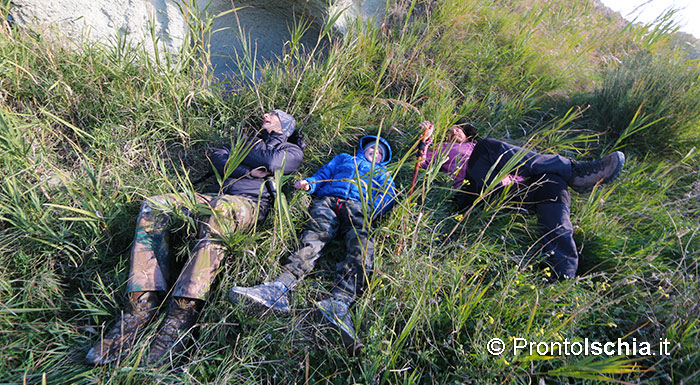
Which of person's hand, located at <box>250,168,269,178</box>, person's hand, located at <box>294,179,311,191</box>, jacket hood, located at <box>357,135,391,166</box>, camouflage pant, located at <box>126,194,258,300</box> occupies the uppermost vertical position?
jacket hood, located at <box>357,135,391,166</box>

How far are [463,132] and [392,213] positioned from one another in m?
1.33

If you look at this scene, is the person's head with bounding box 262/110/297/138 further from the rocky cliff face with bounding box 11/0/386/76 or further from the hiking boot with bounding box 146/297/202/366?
the hiking boot with bounding box 146/297/202/366

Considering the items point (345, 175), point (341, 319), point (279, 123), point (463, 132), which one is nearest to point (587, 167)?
point (463, 132)

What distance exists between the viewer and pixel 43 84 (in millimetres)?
2451

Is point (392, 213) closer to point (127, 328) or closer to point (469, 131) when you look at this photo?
point (469, 131)

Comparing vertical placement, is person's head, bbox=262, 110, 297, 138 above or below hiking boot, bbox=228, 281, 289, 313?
above

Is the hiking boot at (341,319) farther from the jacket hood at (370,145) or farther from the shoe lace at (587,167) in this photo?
the shoe lace at (587,167)

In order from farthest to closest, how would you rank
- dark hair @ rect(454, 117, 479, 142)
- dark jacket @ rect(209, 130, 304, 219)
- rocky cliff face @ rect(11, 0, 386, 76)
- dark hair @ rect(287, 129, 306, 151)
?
dark hair @ rect(454, 117, 479, 142) < dark hair @ rect(287, 129, 306, 151) < rocky cliff face @ rect(11, 0, 386, 76) < dark jacket @ rect(209, 130, 304, 219)

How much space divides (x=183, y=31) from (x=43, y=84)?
4.13 feet

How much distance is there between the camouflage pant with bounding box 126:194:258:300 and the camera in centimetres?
178

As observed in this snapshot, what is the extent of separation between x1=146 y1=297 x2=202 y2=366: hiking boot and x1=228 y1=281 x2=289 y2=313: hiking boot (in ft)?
0.77

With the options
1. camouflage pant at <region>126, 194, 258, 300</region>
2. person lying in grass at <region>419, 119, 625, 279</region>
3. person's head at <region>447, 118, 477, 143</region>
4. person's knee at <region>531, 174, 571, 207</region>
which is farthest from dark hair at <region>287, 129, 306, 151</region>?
person's knee at <region>531, 174, 571, 207</region>

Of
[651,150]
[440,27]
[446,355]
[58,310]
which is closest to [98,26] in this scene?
[58,310]

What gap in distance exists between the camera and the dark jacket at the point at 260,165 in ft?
7.83
